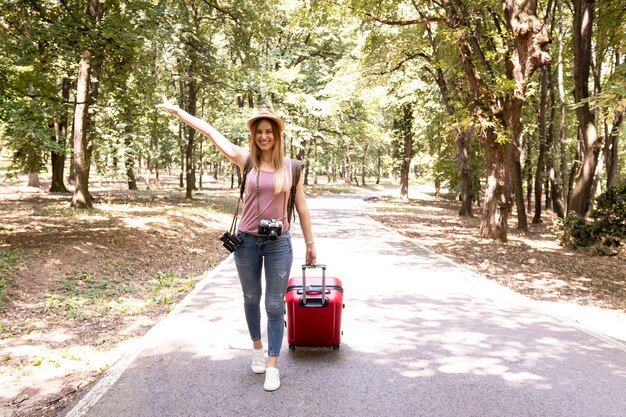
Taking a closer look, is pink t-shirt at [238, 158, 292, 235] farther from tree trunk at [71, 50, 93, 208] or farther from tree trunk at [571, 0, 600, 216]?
tree trunk at [571, 0, 600, 216]

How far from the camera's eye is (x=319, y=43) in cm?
3048

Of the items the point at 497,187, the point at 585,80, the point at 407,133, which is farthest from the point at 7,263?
the point at 407,133

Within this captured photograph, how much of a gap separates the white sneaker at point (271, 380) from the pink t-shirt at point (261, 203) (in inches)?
46.4

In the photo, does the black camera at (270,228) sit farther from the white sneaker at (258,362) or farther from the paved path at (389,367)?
the paved path at (389,367)

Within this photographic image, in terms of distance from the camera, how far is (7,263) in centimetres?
688

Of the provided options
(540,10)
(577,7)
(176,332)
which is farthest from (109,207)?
(540,10)

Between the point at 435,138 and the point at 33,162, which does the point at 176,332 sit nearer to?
the point at 33,162

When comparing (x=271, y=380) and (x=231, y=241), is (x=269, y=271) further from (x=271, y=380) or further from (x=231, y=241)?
(x=271, y=380)

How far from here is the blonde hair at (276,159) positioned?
362 centimetres

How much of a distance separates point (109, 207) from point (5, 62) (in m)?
9.61

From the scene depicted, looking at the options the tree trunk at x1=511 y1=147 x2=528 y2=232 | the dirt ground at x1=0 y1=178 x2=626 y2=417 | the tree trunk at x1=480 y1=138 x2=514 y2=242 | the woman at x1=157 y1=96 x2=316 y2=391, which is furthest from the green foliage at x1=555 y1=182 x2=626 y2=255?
the woman at x1=157 y1=96 x2=316 y2=391

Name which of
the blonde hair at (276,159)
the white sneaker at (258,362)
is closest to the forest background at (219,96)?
the white sneaker at (258,362)

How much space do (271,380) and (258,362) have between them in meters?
0.36

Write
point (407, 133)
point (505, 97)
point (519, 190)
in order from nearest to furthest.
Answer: point (505, 97)
point (519, 190)
point (407, 133)
